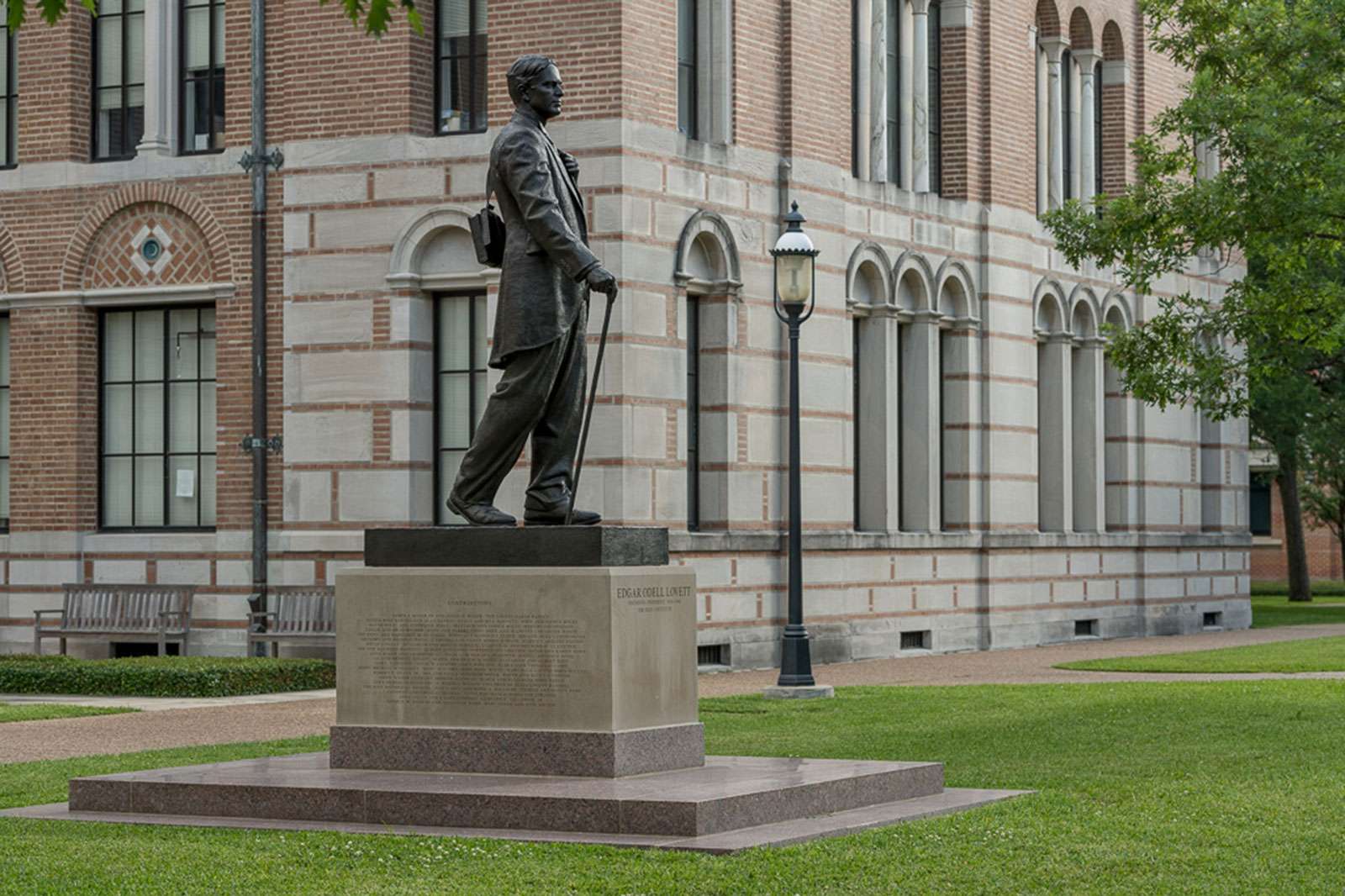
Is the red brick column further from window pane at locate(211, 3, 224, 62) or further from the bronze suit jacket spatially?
the bronze suit jacket

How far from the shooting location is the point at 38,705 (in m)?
22.9

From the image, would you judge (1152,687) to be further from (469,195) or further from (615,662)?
(615,662)

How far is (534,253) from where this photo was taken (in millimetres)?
Result: 14305

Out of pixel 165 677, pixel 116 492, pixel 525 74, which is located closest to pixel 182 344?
pixel 116 492

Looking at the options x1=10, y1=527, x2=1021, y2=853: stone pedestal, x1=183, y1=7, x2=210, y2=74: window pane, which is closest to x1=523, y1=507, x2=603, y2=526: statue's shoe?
x1=10, y1=527, x2=1021, y2=853: stone pedestal

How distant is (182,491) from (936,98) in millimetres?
12597

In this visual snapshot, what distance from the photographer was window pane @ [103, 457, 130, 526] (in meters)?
28.9

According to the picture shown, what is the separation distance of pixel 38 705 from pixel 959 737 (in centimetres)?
957

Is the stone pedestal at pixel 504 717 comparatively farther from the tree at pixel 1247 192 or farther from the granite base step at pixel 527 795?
the tree at pixel 1247 192

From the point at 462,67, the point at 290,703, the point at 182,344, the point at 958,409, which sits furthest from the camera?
the point at 958,409

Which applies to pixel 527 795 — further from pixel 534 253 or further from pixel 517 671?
pixel 534 253

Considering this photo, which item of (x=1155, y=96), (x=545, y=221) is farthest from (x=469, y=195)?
(x=1155, y=96)

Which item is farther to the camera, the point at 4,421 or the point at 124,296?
the point at 4,421

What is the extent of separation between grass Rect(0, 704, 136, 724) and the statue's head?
9552 mm
